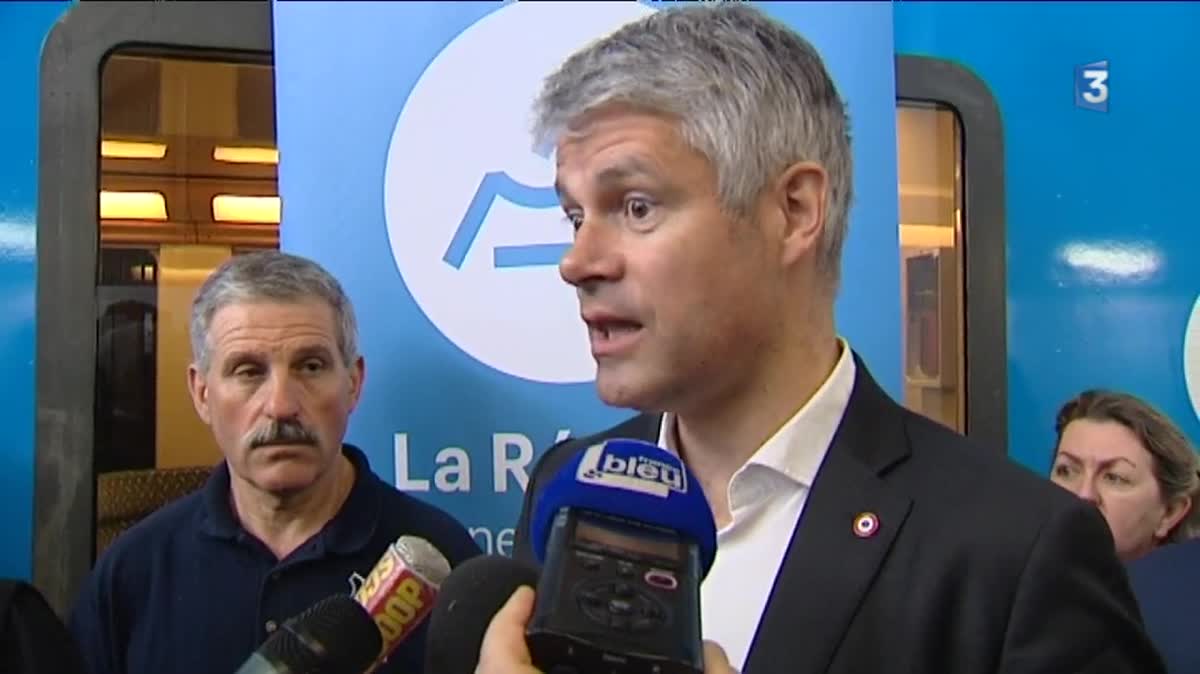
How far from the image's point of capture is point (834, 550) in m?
1.07

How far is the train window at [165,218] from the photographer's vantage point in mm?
1899

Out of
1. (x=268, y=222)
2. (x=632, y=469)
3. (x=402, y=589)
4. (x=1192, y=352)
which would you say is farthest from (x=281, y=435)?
(x=1192, y=352)

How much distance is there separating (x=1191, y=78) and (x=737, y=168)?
1505 mm

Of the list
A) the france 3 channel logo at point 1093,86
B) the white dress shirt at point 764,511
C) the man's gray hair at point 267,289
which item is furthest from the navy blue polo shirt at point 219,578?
the france 3 channel logo at point 1093,86

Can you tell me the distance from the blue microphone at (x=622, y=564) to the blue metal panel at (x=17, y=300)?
1247 mm

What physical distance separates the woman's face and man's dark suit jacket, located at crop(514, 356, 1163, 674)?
46.3 inches

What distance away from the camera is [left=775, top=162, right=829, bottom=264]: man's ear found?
1122 millimetres

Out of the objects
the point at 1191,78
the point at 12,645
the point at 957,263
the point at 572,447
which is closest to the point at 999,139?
the point at 957,263

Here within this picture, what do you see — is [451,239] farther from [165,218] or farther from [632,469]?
[632,469]

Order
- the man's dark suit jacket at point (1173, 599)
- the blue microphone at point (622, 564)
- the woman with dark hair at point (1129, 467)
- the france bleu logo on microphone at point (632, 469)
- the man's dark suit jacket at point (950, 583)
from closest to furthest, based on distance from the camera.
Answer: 1. the blue microphone at point (622, 564)
2. the france bleu logo on microphone at point (632, 469)
3. the man's dark suit jacket at point (950, 583)
4. the man's dark suit jacket at point (1173, 599)
5. the woman with dark hair at point (1129, 467)

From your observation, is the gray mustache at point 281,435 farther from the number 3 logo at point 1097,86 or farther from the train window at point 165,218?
the number 3 logo at point 1097,86

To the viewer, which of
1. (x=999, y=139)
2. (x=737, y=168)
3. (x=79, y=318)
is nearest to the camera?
(x=737, y=168)

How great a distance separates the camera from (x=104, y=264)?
6.18 feet

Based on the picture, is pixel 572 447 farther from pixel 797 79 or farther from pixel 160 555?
pixel 160 555
